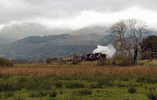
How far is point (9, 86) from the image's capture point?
12.6 metres

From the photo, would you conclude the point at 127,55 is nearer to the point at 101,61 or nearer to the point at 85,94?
the point at 101,61

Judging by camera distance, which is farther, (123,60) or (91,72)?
(123,60)

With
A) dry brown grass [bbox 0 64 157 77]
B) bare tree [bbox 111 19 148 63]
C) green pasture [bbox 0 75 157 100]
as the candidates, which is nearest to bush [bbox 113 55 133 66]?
bare tree [bbox 111 19 148 63]

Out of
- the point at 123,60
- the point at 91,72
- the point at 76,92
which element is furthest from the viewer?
the point at 123,60

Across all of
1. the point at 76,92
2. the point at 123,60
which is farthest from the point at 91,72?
the point at 123,60

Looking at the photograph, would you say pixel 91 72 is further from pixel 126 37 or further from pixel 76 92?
pixel 126 37

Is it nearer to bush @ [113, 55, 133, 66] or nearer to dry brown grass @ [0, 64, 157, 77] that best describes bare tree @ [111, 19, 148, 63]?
bush @ [113, 55, 133, 66]

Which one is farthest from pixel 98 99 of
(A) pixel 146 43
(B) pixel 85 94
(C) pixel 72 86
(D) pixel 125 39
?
(A) pixel 146 43

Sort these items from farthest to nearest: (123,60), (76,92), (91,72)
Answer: (123,60) < (91,72) < (76,92)

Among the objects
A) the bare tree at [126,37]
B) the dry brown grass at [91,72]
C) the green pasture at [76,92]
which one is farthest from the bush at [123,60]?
the green pasture at [76,92]

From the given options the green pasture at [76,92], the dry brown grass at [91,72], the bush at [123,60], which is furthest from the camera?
the bush at [123,60]

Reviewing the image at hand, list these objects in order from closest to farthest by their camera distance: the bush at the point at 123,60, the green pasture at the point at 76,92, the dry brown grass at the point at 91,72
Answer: the green pasture at the point at 76,92 < the dry brown grass at the point at 91,72 < the bush at the point at 123,60

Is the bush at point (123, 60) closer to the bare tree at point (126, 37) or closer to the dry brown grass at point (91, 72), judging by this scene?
the bare tree at point (126, 37)

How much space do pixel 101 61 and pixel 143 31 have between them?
18254 mm
